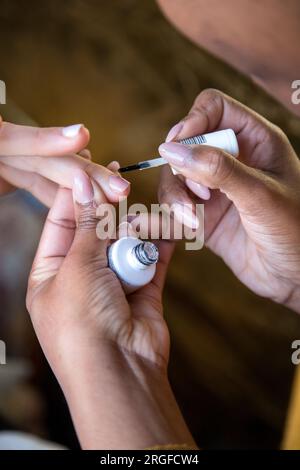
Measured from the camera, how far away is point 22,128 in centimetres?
75

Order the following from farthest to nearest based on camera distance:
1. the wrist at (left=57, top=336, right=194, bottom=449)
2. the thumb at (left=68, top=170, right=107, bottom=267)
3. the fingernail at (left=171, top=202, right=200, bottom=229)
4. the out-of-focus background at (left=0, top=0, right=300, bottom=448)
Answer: the out-of-focus background at (left=0, top=0, right=300, bottom=448), the fingernail at (left=171, top=202, right=200, bottom=229), the thumb at (left=68, top=170, right=107, bottom=267), the wrist at (left=57, top=336, right=194, bottom=449)

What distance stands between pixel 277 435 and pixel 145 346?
0.72 meters

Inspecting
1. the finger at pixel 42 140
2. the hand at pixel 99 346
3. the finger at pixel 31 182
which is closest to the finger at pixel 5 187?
the finger at pixel 31 182

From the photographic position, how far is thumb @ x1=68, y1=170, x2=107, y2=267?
0.65 metres

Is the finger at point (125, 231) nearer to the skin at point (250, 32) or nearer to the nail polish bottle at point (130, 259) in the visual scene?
the nail polish bottle at point (130, 259)

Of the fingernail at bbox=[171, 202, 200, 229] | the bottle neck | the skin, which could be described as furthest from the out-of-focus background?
the bottle neck

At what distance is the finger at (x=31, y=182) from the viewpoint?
841mm

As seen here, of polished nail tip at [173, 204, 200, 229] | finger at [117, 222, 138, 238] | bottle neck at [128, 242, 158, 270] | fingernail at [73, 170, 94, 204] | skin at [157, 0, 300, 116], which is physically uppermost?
skin at [157, 0, 300, 116]

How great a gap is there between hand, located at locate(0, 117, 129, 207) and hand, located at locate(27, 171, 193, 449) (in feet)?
0.14

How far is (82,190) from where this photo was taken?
2.33 feet

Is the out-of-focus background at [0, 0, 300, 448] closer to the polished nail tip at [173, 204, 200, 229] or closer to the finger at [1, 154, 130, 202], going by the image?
the finger at [1, 154, 130, 202]
